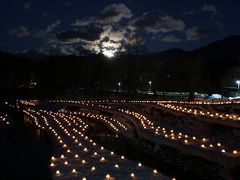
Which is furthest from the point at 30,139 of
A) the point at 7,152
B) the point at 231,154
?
the point at 231,154

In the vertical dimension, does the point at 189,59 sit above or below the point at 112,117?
above

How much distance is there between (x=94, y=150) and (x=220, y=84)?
46738 mm

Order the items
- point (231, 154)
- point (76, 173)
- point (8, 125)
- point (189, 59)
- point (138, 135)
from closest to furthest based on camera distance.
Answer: point (76, 173)
point (231, 154)
point (138, 135)
point (8, 125)
point (189, 59)

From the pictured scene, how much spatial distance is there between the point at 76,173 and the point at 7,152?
18.3ft

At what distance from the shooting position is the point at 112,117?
24375mm

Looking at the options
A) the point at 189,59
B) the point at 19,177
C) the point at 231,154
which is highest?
the point at 189,59

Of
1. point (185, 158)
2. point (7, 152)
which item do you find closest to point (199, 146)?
point (185, 158)

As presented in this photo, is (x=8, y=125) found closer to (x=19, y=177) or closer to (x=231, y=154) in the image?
(x=19, y=177)

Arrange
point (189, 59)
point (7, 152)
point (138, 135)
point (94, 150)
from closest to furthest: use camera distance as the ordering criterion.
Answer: point (94, 150) → point (7, 152) → point (138, 135) → point (189, 59)

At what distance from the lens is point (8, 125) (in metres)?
23.3

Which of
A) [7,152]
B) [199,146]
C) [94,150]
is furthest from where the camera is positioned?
[7,152]

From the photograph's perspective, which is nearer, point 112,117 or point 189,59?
point 112,117

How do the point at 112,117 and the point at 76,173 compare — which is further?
the point at 112,117

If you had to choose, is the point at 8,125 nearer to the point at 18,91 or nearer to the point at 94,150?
the point at 94,150
